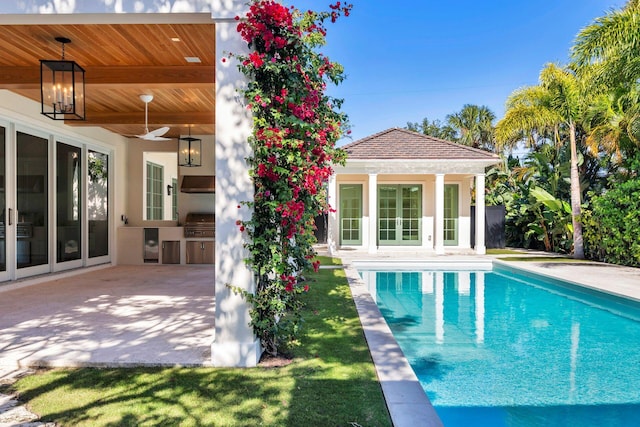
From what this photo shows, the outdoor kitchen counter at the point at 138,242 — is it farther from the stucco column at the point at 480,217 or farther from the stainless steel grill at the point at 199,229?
the stucco column at the point at 480,217

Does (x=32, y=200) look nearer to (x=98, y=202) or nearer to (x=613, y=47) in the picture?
(x=98, y=202)

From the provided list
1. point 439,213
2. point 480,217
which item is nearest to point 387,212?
point 439,213

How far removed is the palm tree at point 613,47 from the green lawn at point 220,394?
868 cm

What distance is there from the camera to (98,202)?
33.8ft

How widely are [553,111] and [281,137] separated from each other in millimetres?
11270

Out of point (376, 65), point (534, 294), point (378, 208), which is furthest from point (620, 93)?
point (376, 65)

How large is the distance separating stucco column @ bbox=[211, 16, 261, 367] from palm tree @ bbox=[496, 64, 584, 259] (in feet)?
35.6

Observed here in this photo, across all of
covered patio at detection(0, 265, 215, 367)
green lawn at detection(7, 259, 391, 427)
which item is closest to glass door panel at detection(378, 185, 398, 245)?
covered patio at detection(0, 265, 215, 367)

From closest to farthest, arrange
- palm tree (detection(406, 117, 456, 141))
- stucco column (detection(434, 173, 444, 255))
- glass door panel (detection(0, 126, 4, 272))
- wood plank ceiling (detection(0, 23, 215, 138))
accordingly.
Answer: wood plank ceiling (detection(0, 23, 215, 138)), glass door panel (detection(0, 126, 4, 272)), stucco column (detection(434, 173, 444, 255)), palm tree (detection(406, 117, 456, 141))

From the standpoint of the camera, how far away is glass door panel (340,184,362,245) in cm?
1547

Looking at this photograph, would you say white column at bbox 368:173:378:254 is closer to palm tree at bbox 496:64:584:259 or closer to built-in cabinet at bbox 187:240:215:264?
palm tree at bbox 496:64:584:259

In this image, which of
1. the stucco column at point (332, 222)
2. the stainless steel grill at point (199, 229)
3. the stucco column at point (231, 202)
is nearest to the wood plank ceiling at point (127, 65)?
the stucco column at point (231, 202)

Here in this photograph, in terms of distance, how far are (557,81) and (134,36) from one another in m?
11.4

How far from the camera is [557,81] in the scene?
11.6 metres
